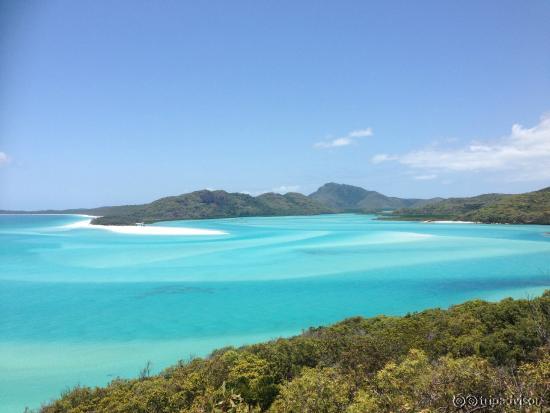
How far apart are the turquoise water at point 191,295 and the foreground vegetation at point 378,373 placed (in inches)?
262

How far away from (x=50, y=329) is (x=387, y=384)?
23.5 meters

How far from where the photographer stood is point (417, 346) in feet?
43.7

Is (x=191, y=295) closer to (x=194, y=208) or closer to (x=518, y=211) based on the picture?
(x=518, y=211)

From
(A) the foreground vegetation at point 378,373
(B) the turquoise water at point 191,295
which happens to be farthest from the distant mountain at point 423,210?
(A) the foreground vegetation at point 378,373

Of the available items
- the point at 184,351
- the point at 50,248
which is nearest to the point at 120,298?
the point at 184,351

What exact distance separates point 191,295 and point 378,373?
2530 cm

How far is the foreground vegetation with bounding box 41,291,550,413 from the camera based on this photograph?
24.4 feet

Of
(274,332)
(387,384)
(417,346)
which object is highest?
(387,384)

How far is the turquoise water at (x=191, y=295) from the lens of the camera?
19.2 m

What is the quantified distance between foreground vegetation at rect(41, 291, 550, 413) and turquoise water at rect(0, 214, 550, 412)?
6658mm

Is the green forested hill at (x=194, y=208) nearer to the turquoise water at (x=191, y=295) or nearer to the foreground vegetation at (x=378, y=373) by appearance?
the turquoise water at (x=191, y=295)

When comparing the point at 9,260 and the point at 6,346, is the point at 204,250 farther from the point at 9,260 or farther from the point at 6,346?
the point at 6,346

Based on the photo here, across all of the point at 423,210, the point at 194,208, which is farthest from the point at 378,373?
the point at 194,208

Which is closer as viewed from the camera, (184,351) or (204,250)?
(184,351)
